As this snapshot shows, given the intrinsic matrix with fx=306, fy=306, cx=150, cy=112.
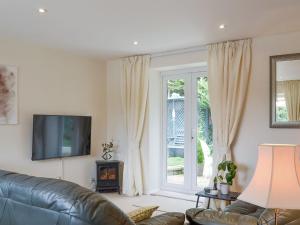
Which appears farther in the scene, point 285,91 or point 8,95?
point 8,95

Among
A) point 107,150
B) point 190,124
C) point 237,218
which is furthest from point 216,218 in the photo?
point 107,150

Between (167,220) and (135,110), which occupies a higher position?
(135,110)

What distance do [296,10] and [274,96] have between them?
128cm

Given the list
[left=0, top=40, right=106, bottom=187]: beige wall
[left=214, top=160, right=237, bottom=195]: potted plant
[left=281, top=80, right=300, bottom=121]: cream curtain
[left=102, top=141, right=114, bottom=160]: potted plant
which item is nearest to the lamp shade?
[left=214, top=160, right=237, bottom=195]: potted plant

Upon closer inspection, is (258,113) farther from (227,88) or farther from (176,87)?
(176,87)

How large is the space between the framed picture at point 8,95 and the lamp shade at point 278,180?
4064mm

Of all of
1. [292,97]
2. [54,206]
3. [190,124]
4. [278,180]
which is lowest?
[54,206]

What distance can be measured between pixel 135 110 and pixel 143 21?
2.19 metres

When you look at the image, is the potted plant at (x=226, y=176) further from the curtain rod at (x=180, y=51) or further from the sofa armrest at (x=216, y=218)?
the sofa armrest at (x=216, y=218)

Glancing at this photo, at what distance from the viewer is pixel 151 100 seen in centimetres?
579

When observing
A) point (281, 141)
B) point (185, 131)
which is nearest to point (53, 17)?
point (185, 131)

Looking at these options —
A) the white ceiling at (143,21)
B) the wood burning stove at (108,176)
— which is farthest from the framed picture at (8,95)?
the wood burning stove at (108,176)

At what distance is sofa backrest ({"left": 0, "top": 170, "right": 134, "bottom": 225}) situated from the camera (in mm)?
1460

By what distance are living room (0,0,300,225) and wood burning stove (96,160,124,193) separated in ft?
0.27
